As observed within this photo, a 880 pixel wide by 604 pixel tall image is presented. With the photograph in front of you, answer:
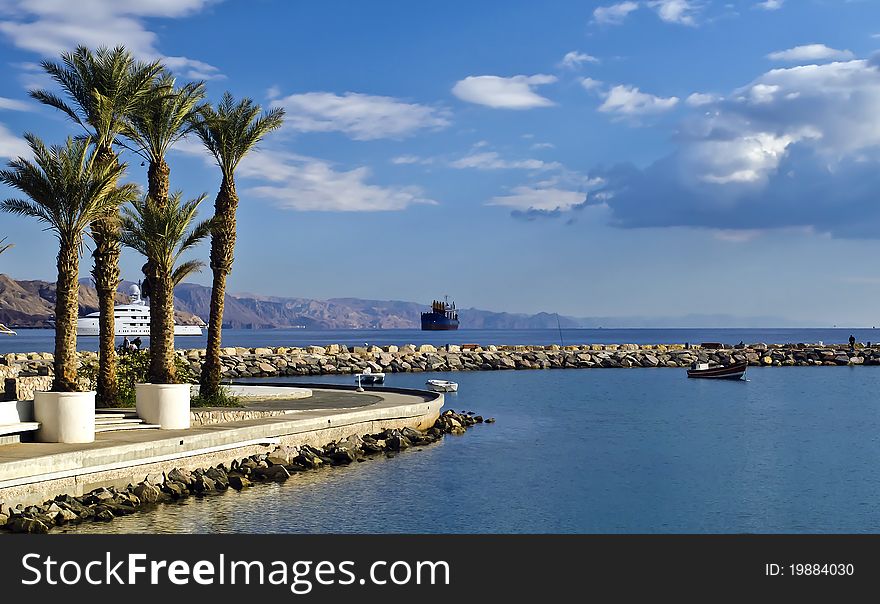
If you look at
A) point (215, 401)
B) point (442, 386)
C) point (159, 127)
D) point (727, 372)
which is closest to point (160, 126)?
point (159, 127)

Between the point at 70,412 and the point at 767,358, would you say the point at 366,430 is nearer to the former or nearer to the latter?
the point at 70,412

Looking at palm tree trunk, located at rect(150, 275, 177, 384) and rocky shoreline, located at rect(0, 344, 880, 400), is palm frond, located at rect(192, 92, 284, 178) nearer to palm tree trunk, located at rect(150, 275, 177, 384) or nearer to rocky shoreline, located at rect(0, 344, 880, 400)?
palm tree trunk, located at rect(150, 275, 177, 384)

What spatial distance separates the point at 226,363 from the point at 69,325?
1806 inches

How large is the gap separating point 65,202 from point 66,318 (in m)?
3.01

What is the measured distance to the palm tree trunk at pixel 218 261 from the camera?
1298 inches

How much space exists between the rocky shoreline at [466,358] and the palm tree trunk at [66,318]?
3771 cm

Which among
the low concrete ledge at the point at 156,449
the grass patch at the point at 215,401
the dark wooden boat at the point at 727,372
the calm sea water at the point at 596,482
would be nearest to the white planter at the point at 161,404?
the low concrete ledge at the point at 156,449

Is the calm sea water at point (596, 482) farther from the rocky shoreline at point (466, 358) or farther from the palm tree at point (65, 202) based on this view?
the rocky shoreline at point (466, 358)

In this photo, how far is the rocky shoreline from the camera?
71.8m

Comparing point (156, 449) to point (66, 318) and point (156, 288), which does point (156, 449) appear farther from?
point (156, 288)

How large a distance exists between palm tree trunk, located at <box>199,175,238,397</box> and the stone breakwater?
6262mm

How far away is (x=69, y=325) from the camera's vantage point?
2489 cm

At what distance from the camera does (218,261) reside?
3412cm
